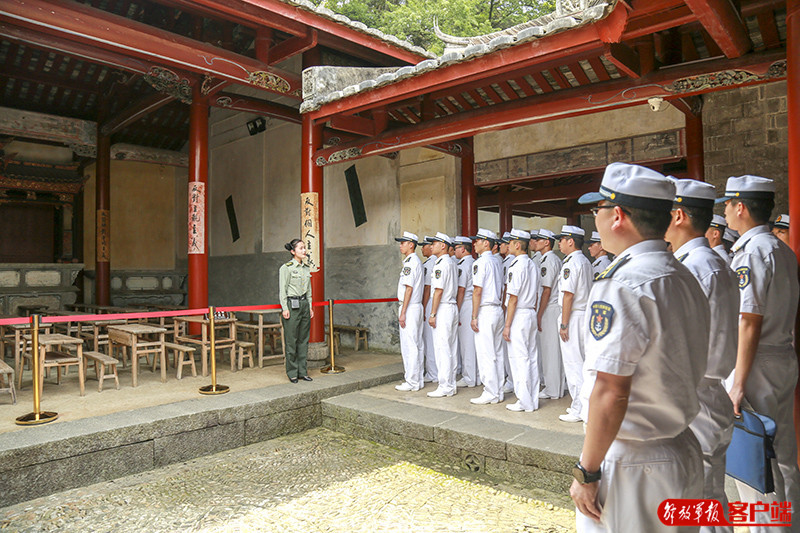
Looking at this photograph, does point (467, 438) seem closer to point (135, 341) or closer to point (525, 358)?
point (525, 358)

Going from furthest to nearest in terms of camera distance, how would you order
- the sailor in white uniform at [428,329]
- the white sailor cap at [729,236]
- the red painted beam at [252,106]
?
1. the red painted beam at [252,106]
2. the sailor in white uniform at [428,329]
3. the white sailor cap at [729,236]

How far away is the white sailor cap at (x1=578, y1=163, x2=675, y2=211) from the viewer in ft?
5.30

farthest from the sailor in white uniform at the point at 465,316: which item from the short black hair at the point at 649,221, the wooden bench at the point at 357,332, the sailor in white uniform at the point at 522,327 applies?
the short black hair at the point at 649,221

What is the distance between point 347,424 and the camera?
A: 5.23m

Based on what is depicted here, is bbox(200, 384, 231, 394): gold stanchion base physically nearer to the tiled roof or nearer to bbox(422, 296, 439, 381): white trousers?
bbox(422, 296, 439, 381): white trousers

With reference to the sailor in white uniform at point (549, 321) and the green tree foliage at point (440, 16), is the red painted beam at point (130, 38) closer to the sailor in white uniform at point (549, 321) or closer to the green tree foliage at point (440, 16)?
the sailor in white uniform at point (549, 321)

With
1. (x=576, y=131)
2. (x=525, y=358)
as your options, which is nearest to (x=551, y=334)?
(x=525, y=358)

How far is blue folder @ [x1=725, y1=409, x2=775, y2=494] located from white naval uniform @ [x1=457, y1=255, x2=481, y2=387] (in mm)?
4004

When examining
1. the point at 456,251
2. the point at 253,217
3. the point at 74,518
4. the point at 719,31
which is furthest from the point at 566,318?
the point at 253,217

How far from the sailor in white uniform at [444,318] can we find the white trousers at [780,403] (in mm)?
3434

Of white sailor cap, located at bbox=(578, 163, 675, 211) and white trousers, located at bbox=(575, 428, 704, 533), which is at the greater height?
white sailor cap, located at bbox=(578, 163, 675, 211)

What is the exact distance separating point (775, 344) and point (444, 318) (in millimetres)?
3660

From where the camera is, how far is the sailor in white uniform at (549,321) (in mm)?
5594

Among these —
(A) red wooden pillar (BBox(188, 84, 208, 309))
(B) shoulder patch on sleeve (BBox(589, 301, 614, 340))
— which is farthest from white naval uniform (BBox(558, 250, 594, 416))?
(A) red wooden pillar (BBox(188, 84, 208, 309))
